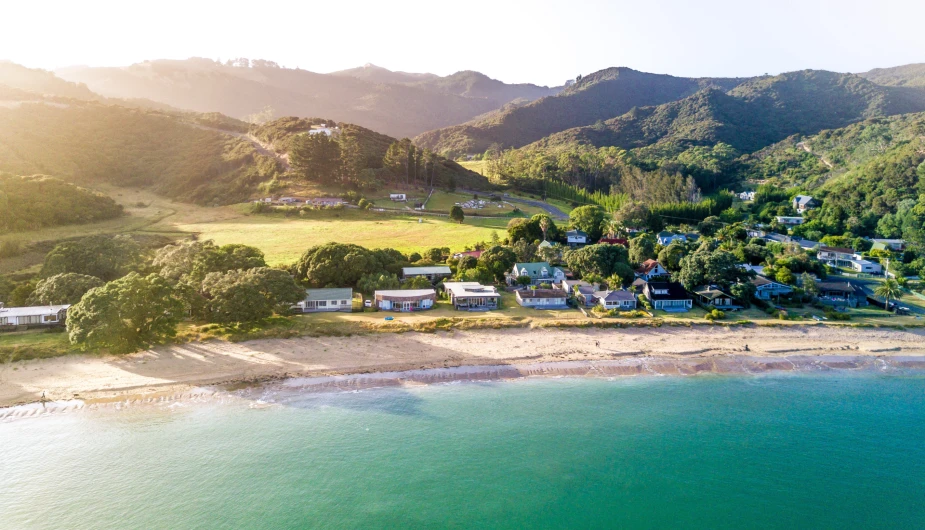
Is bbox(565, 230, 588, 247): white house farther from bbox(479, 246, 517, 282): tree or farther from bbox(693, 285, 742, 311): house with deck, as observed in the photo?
bbox(693, 285, 742, 311): house with deck

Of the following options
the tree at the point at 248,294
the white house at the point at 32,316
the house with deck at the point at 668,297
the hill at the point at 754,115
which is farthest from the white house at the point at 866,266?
the hill at the point at 754,115

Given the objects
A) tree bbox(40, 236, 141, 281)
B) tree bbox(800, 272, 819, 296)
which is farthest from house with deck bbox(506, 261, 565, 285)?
tree bbox(40, 236, 141, 281)

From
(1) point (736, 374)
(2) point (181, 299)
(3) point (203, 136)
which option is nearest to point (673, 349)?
(1) point (736, 374)

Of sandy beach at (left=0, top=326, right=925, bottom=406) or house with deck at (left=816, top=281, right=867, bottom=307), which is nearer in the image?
sandy beach at (left=0, top=326, right=925, bottom=406)

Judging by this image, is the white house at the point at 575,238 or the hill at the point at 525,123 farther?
the hill at the point at 525,123

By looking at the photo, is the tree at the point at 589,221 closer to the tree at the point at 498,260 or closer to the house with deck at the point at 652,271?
the house with deck at the point at 652,271

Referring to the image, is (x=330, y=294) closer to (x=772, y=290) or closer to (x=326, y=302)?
(x=326, y=302)
